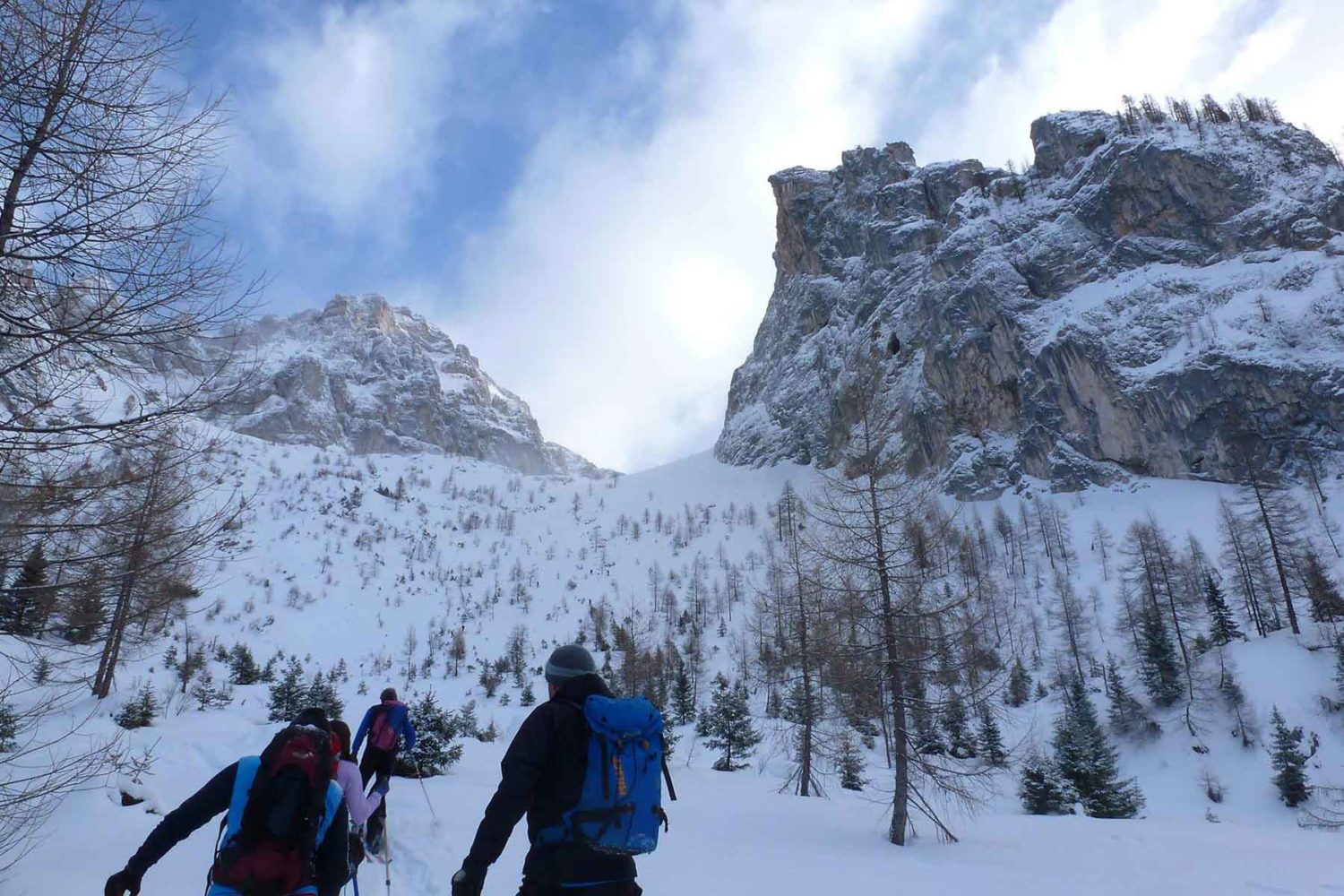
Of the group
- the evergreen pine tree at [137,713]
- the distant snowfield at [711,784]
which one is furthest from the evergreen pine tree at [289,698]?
the evergreen pine tree at [137,713]

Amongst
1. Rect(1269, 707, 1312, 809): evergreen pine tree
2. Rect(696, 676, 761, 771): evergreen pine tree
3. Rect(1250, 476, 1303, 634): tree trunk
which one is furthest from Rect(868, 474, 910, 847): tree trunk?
Rect(1250, 476, 1303, 634): tree trunk

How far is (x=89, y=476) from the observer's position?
357 centimetres

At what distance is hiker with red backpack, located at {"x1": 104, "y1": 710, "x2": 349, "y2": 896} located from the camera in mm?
2602

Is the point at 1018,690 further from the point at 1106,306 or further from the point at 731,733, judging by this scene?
the point at 1106,306

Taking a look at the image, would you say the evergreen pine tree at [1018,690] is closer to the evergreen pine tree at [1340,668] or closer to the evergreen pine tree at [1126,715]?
the evergreen pine tree at [1126,715]

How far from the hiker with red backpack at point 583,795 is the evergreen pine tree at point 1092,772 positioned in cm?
2457

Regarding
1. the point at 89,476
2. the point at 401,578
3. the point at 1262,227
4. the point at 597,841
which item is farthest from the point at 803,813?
the point at 1262,227

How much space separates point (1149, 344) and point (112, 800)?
303 ft

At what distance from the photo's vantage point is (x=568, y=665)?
2850 mm

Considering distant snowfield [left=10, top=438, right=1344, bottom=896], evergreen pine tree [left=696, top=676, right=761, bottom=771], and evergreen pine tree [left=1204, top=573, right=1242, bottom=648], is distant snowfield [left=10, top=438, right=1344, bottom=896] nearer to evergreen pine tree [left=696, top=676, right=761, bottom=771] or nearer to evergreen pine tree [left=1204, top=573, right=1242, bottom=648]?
evergreen pine tree [left=696, top=676, right=761, bottom=771]

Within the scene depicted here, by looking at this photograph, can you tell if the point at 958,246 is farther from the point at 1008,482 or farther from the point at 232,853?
the point at 232,853

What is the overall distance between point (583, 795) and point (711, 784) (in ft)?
52.8

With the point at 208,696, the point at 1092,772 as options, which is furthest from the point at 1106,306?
the point at 208,696

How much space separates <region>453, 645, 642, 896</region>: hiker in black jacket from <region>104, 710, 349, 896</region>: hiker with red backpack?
920 mm
